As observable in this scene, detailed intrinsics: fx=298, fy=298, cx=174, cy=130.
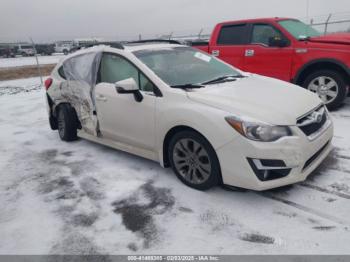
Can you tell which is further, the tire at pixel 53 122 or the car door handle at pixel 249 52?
the car door handle at pixel 249 52

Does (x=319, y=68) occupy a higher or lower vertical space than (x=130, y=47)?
lower

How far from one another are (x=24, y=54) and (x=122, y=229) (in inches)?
1892

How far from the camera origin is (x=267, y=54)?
6.36 m

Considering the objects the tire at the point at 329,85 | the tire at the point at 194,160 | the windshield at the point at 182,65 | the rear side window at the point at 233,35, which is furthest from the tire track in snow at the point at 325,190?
the rear side window at the point at 233,35

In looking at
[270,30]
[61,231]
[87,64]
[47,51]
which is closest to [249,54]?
[270,30]

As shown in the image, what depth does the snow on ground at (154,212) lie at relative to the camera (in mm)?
2537

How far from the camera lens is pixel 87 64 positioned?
178 inches

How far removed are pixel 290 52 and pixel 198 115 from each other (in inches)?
156

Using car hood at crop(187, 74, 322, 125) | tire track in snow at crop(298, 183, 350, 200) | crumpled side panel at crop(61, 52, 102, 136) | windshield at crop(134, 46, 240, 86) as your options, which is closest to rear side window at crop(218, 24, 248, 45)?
windshield at crop(134, 46, 240, 86)

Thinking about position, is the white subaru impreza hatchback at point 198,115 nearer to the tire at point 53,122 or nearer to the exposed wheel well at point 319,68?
the tire at point 53,122

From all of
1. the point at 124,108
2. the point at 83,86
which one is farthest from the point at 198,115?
the point at 83,86

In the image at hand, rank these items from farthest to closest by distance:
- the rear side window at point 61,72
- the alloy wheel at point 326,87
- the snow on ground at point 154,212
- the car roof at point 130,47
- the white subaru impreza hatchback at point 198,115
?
the alloy wheel at point 326,87, the rear side window at point 61,72, the car roof at point 130,47, the white subaru impreza hatchback at point 198,115, the snow on ground at point 154,212

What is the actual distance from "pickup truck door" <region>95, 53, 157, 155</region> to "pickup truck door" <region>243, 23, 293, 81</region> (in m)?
3.61

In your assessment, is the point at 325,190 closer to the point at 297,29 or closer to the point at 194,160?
the point at 194,160
